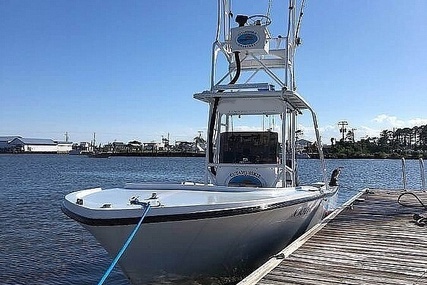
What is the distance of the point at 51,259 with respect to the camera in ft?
Result: 37.3

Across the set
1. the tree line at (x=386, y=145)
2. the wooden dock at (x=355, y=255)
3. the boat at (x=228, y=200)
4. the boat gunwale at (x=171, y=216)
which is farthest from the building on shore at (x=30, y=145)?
the boat gunwale at (x=171, y=216)

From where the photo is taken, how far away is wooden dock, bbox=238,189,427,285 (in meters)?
5.67

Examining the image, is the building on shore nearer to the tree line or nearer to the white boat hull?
the tree line

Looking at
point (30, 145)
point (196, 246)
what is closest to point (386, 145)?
point (30, 145)

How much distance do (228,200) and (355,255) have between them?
78.6 inches

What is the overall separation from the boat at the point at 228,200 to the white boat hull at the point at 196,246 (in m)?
0.02

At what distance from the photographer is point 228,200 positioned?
23.5 feet

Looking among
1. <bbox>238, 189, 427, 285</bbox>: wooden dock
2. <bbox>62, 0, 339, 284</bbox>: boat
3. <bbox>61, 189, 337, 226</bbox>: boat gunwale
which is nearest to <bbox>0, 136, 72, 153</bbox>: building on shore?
<bbox>62, 0, 339, 284</bbox>: boat

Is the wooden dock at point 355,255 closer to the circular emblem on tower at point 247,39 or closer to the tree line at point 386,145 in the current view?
the circular emblem on tower at point 247,39

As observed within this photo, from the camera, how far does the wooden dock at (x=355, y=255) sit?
18.6 feet

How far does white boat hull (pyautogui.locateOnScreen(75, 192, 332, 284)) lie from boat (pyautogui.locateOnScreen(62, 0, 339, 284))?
0.02m

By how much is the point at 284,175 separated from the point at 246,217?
2.81 meters

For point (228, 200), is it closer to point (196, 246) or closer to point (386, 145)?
point (196, 246)

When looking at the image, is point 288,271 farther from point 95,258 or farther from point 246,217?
point 95,258
